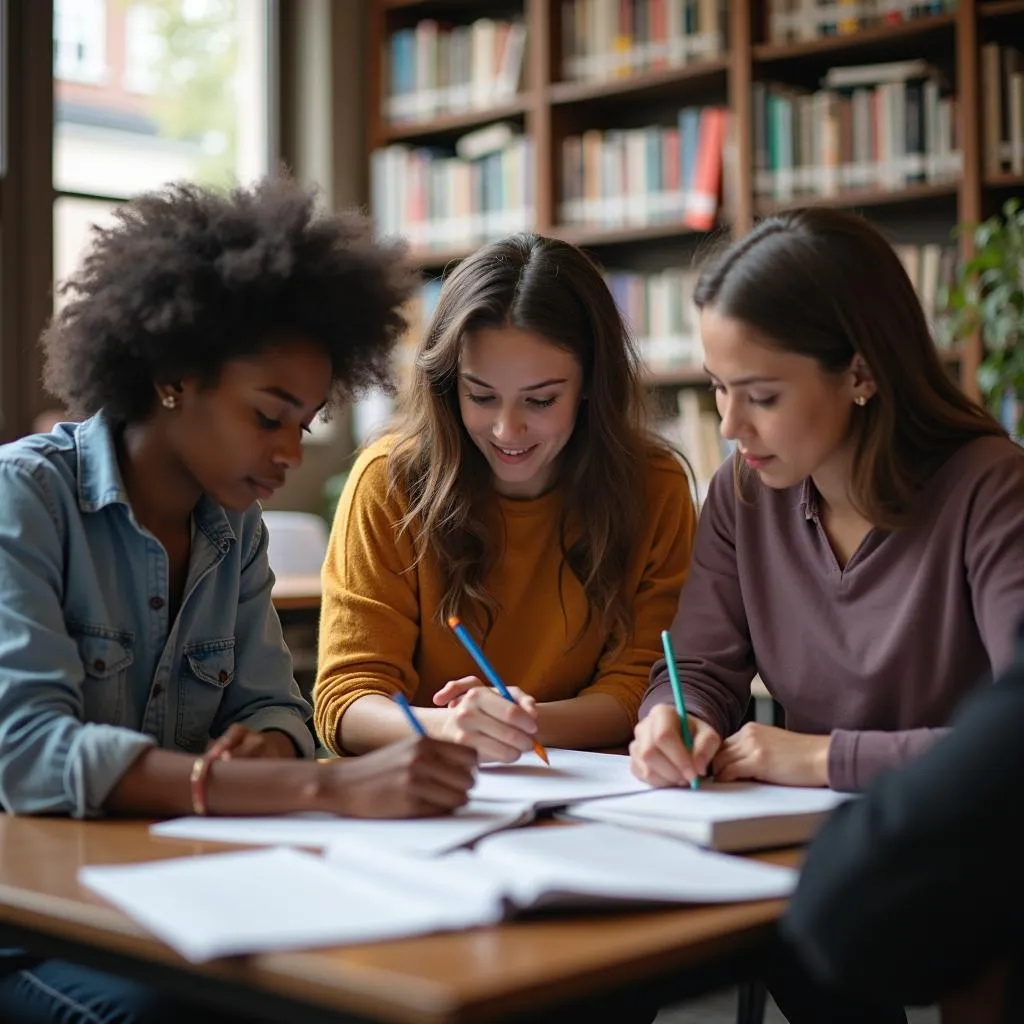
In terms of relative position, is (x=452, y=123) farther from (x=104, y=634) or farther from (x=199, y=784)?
(x=199, y=784)

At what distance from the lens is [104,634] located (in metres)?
1.38

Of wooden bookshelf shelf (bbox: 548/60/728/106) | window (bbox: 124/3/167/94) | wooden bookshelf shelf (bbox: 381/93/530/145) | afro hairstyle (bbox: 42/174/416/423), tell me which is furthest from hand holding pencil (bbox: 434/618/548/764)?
window (bbox: 124/3/167/94)

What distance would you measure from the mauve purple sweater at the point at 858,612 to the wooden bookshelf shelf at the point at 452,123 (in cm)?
313

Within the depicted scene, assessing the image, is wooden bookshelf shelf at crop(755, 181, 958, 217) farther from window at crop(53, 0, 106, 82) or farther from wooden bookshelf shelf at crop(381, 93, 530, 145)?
window at crop(53, 0, 106, 82)

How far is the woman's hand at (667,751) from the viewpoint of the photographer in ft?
4.40

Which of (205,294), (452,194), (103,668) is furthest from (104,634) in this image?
(452,194)

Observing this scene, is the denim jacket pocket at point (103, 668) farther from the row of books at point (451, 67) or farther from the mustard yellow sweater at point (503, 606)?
the row of books at point (451, 67)

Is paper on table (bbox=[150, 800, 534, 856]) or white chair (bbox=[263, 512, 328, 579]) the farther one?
white chair (bbox=[263, 512, 328, 579])

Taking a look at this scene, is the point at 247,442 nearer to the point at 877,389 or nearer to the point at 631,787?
the point at 631,787

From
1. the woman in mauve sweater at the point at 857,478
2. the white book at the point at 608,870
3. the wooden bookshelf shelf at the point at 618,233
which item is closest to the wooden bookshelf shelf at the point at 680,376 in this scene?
the wooden bookshelf shelf at the point at 618,233

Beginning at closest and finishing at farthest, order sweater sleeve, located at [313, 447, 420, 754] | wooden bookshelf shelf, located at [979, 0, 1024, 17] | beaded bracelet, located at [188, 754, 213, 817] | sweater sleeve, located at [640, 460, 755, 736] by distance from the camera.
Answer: beaded bracelet, located at [188, 754, 213, 817], sweater sleeve, located at [640, 460, 755, 736], sweater sleeve, located at [313, 447, 420, 754], wooden bookshelf shelf, located at [979, 0, 1024, 17]

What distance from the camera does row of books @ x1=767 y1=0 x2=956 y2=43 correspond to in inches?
154

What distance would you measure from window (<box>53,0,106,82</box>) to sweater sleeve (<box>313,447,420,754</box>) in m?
2.94

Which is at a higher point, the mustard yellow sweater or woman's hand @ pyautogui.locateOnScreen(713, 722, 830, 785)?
the mustard yellow sweater
